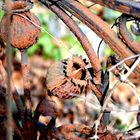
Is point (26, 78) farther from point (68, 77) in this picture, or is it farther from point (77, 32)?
point (77, 32)

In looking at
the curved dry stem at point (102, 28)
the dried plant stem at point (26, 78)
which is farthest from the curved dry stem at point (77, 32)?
the dried plant stem at point (26, 78)

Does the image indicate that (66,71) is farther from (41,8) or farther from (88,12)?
(41,8)

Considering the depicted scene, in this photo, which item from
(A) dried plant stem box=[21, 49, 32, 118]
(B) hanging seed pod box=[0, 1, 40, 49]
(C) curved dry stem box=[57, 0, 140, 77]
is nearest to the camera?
(C) curved dry stem box=[57, 0, 140, 77]

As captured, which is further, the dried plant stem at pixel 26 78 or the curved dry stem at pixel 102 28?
the dried plant stem at pixel 26 78

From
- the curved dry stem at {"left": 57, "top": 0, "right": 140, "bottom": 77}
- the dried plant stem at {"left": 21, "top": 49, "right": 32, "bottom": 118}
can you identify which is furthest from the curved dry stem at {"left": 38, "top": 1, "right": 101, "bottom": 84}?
the dried plant stem at {"left": 21, "top": 49, "right": 32, "bottom": 118}

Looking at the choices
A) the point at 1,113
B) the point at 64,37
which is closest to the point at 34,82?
the point at 64,37

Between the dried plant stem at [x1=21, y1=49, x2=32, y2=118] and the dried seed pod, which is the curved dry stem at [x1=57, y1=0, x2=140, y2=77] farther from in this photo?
the dried plant stem at [x1=21, y1=49, x2=32, y2=118]

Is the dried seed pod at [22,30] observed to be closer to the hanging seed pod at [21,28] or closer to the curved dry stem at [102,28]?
the hanging seed pod at [21,28]
